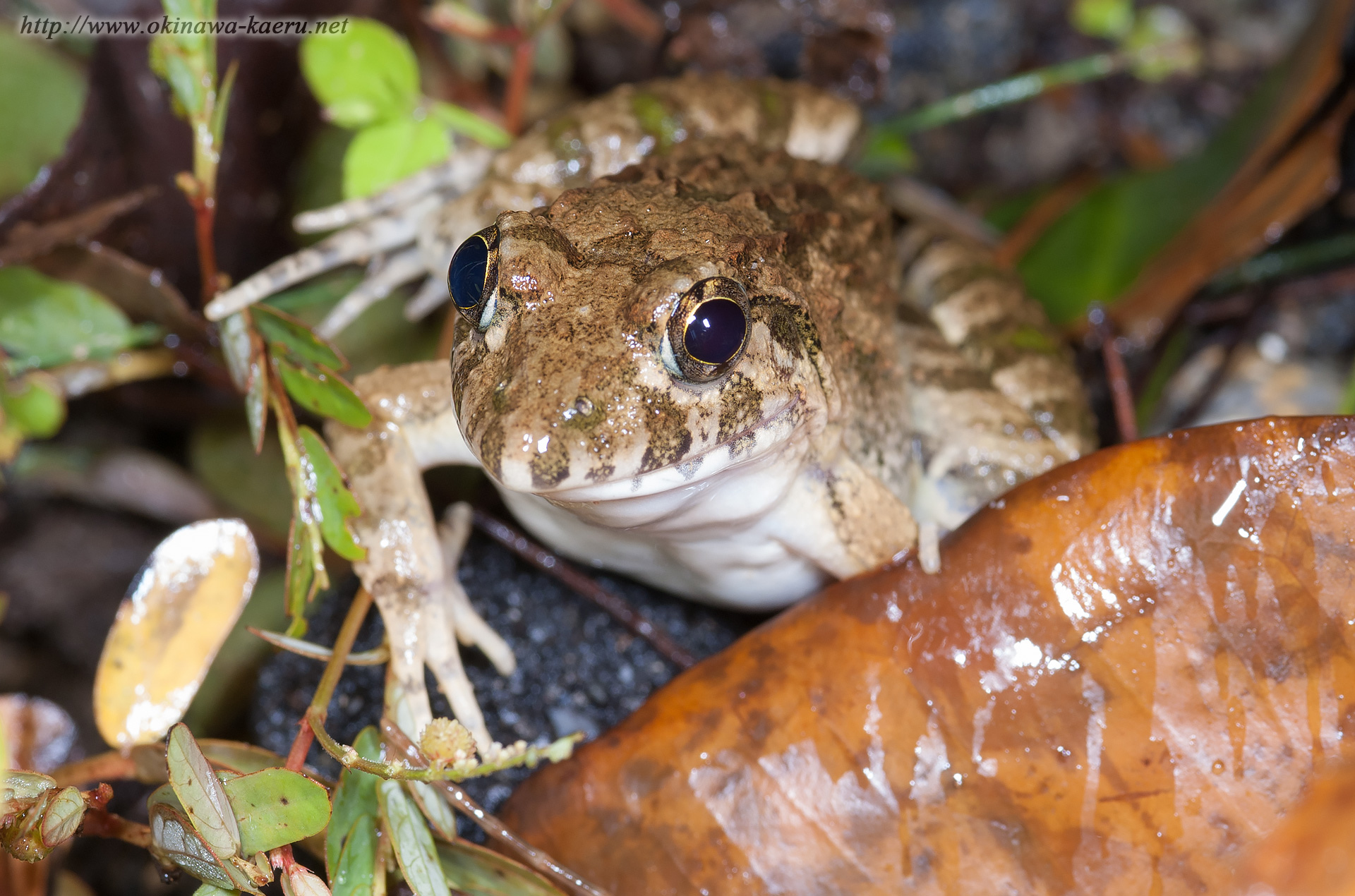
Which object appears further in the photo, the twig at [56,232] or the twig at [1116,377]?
the twig at [1116,377]

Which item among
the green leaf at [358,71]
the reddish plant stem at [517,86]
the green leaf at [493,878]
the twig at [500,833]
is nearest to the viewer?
the green leaf at [493,878]

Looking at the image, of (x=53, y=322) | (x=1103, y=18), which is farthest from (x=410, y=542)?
(x=1103, y=18)

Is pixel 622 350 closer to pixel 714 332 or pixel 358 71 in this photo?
pixel 714 332

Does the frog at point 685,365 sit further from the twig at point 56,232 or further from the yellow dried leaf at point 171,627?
the twig at point 56,232

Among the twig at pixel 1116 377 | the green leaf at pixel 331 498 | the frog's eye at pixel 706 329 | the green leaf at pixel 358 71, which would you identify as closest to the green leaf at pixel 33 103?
the green leaf at pixel 358 71

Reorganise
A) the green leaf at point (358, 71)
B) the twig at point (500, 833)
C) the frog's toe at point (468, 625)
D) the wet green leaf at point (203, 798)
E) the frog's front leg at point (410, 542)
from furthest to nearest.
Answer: the green leaf at point (358, 71)
the frog's toe at point (468, 625)
the frog's front leg at point (410, 542)
the twig at point (500, 833)
the wet green leaf at point (203, 798)

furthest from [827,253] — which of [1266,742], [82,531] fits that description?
[82,531]

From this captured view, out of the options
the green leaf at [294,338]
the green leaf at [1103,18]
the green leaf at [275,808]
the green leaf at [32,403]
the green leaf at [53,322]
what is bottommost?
the green leaf at [275,808]
